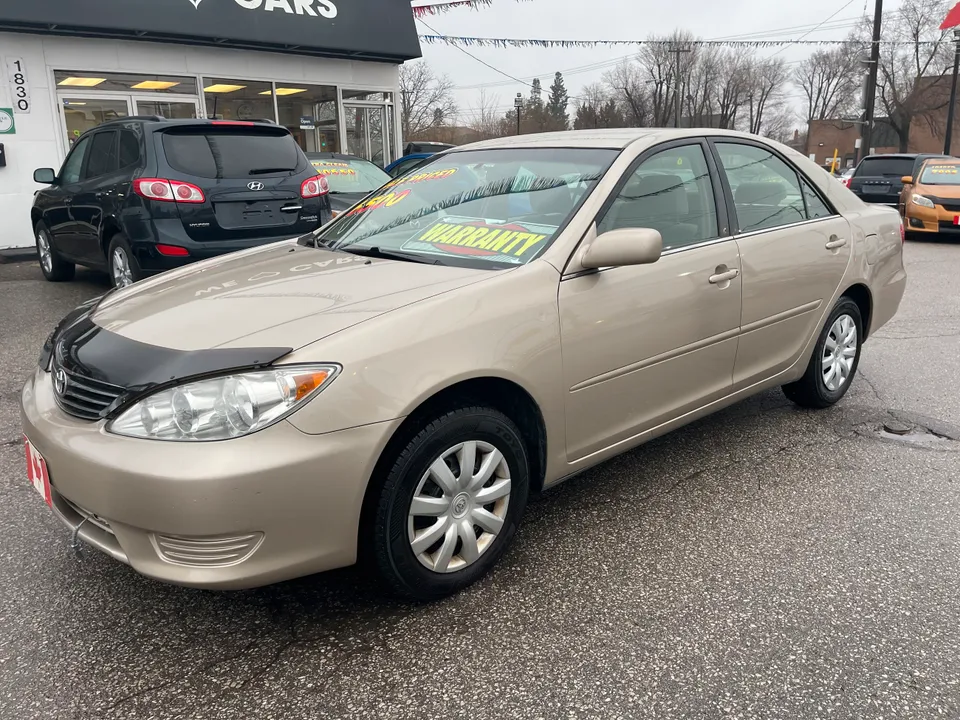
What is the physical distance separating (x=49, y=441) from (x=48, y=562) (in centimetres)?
73

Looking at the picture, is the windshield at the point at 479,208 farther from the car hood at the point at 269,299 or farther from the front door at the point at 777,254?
the front door at the point at 777,254

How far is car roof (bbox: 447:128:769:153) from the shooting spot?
11.1 feet

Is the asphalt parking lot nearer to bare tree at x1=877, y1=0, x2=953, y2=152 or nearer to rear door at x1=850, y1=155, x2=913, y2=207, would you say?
rear door at x1=850, y1=155, x2=913, y2=207

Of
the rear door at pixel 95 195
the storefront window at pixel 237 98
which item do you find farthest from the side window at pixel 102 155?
the storefront window at pixel 237 98

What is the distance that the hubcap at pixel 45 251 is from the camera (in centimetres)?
859

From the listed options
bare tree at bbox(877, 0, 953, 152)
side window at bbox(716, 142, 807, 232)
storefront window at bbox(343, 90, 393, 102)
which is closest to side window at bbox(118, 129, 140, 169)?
side window at bbox(716, 142, 807, 232)

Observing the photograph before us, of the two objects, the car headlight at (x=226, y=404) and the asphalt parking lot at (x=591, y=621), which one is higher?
the car headlight at (x=226, y=404)

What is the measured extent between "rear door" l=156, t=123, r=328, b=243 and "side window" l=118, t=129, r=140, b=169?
281 mm

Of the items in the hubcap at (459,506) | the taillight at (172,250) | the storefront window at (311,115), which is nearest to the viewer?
the hubcap at (459,506)

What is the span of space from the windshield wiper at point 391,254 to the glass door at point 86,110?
1083 centimetres

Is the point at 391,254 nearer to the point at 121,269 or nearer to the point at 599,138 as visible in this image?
the point at 599,138

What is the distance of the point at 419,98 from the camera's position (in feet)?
137

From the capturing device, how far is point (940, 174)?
13.1 metres

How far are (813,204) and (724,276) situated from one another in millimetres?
1179
